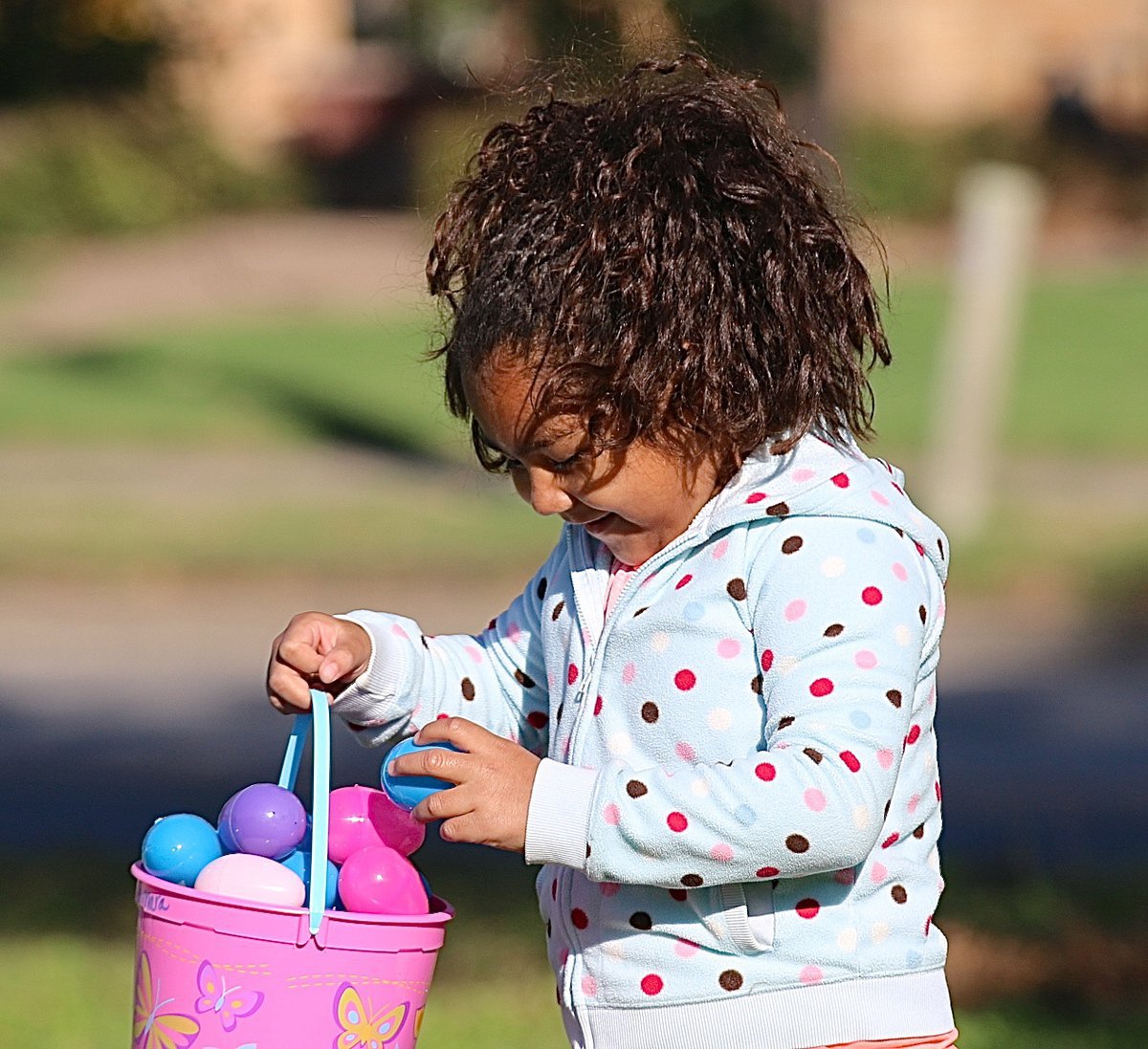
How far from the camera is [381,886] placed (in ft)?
6.84

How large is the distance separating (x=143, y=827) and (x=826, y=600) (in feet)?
11.2

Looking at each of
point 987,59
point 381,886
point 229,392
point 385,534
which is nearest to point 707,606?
point 381,886

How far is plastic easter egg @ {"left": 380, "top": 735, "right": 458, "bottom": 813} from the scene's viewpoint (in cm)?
204

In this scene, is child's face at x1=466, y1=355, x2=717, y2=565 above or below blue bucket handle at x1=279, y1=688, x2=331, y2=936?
above

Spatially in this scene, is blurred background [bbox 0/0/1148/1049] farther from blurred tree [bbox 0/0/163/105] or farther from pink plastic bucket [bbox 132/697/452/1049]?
pink plastic bucket [bbox 132/697/452/1049]

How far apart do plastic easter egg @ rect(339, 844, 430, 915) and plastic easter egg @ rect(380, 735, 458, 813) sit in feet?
0.25

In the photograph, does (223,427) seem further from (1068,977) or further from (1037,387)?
(1068,977)

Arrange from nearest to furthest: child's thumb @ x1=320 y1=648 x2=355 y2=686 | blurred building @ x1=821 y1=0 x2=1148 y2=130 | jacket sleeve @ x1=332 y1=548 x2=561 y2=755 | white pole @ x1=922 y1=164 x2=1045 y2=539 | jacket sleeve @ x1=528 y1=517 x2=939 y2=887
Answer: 1. jacket sleeve @ x1=528 y1=517 x2=939 y2=887
2. child's thumb @ x1=320 y1=648 x2=355 y2=686
3. jacket sleeve @ x1=332 y1=548 x2=561 y2=755
4. white pole @ x1=922 y1=164 x2=1045 y2=539
5. blurred building @ x1=821 y1=0 x2=1148 y2=130

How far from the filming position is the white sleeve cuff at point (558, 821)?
6.54 ft

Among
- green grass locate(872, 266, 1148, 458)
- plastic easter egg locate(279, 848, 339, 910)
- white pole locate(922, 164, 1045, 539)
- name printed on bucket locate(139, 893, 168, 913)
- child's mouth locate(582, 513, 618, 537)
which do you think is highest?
child's mouth locate(582, 513, 618, 537)

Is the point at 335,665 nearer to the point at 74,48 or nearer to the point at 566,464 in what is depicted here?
the point at 566,464

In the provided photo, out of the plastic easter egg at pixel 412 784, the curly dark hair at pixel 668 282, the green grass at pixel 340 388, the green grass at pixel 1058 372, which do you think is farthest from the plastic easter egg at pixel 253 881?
the green grass at pixel 340 388

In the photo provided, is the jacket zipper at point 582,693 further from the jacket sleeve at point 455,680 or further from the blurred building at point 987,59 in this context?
the blurred building at point 987,59

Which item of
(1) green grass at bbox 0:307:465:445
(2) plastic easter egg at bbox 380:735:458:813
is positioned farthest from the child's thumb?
(1) green grass at bbox 0:307:465:445
